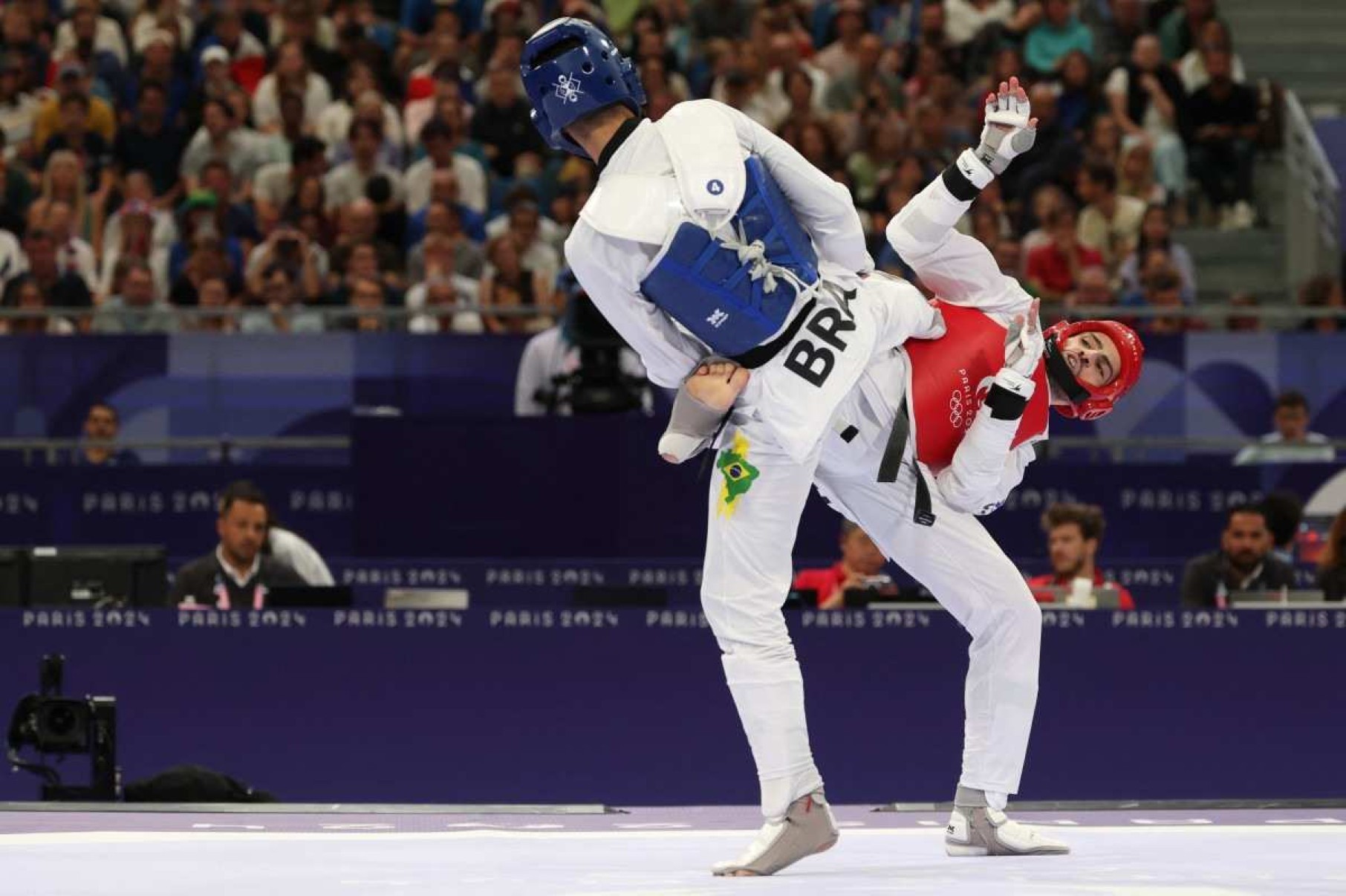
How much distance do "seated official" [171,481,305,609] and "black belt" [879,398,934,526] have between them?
4.38 metres

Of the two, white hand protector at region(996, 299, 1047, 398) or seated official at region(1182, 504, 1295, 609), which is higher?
white hand protector at region(996, 299, 1047, 398)

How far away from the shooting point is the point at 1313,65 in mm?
16125

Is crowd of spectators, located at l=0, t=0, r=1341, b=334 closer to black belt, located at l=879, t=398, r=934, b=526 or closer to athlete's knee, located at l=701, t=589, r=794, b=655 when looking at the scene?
black belt, located at l=879, t=398, r=934, b=526

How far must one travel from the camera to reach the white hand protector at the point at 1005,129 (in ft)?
18.3

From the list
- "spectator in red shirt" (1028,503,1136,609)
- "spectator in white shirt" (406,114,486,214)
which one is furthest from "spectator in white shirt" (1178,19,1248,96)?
"spectator in red shirt" (1028,503,1136,609)

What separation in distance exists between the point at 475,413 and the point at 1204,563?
3657 mm

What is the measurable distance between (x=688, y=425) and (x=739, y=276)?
0.36m

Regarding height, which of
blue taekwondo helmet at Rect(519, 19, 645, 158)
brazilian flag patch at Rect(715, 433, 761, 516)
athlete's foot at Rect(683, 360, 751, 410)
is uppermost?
blue taekwondo helmet at Rect(519, 19, 645, 158)

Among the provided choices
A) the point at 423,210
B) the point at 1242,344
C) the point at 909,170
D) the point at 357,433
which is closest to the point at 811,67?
the point at 909,170

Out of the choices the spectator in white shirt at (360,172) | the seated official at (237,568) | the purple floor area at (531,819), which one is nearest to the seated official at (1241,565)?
the purple floor area at (531,819)

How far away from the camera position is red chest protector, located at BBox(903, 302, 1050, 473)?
5637 millimetres

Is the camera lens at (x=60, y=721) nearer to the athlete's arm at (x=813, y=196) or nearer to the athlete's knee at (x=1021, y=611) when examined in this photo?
the athlete's arm at (x=813, y=196)

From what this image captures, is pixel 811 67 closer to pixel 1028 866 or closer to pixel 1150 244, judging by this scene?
pixel 1150 244

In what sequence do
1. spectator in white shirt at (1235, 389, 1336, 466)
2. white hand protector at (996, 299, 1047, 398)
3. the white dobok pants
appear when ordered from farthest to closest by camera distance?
1. spectator in white shirt at (1235, 389, 1336, 466)
2. white hand protector at (996, 299, 1047, 398)
3. the white dobok pants
